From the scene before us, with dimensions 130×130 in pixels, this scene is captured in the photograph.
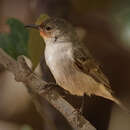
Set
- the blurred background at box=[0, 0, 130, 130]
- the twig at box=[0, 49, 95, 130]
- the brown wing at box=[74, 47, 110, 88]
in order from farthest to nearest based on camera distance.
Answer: the blurred background at box=[0, 0, 130, 130] → the brown wing at box=[74, 47, 110, 88] → the twig at box=[0, 49, 95, 130]

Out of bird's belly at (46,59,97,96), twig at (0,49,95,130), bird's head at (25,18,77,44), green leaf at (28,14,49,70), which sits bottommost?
twig at (0,49,95,130)

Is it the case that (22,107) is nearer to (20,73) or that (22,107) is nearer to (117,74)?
(117,74)

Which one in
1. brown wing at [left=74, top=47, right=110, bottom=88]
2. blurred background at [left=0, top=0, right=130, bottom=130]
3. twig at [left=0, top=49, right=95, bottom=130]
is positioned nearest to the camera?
twig at [left=0, top=49, right=95, bottom=130]

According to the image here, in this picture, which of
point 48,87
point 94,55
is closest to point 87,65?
point 48,87

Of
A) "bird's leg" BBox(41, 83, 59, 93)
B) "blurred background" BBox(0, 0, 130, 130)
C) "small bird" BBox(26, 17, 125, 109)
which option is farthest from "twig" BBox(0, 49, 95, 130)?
"blurred background" BBox(0, 0, 130, 130)

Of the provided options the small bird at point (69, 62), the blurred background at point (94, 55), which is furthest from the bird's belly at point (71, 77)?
the blurred background at point (94, 55)

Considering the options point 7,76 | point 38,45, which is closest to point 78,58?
point 38,45

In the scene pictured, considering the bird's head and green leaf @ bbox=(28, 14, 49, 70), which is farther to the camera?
the bird's head

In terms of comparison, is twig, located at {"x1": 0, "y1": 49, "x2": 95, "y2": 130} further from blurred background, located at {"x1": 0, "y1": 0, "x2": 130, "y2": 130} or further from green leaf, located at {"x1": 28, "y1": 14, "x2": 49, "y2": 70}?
blurred background, located at {"x1": 0, "y1": 0, "x2": 130, "y2": 130}
